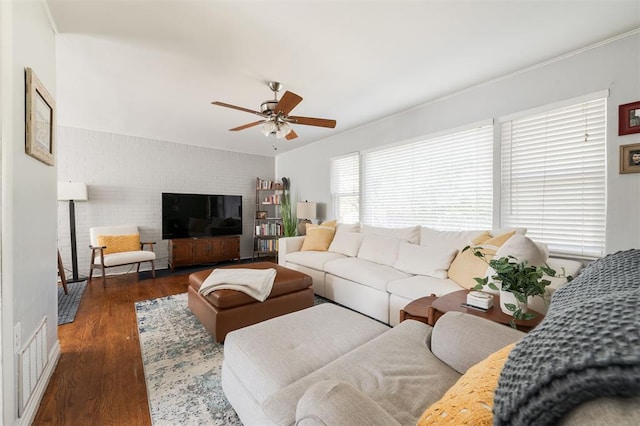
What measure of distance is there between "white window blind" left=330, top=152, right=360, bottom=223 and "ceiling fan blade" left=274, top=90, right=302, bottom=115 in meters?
2.01

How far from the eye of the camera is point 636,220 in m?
1.91

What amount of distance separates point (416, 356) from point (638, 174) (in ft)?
7.41

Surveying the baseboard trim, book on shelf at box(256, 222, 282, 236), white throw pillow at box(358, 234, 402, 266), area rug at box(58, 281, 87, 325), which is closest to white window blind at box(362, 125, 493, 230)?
white throw pillow at box(358, 234, 402, 266)

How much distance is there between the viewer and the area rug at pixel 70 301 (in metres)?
2.60

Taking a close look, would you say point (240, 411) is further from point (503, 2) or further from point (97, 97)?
point (97, 97)

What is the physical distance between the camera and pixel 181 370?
5.86ft

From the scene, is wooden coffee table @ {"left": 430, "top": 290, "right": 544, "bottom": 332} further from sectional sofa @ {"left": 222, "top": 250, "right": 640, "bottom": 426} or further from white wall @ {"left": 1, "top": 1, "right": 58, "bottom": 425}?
white wall @ {"left": 1, "top": 1, "right": 58, "bottom": 425}

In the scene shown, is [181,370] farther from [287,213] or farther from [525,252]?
[287,213]

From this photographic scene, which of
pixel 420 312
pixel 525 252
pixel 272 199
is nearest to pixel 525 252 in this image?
pixel 525 252

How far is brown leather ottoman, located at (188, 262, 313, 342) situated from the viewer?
2088mm

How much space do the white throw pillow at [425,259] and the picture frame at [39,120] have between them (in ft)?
9.72

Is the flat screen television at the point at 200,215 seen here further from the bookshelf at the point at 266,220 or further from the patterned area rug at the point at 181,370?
the patterned area rug at the point at 181,370

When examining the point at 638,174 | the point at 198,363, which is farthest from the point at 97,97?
the point at 638,174

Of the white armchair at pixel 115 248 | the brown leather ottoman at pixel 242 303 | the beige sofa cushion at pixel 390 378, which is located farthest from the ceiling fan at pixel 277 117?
the white armchair at pixel 115 248
